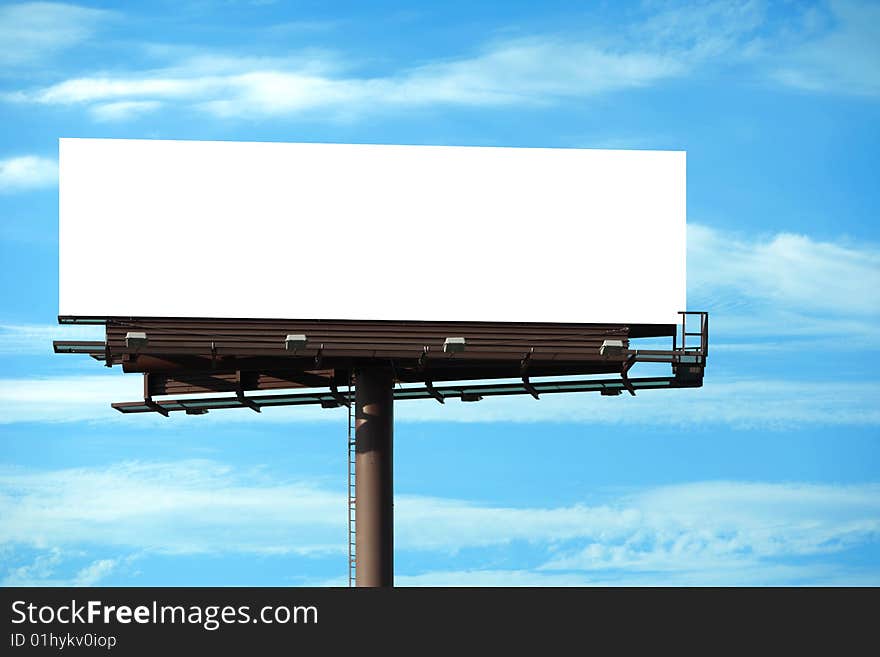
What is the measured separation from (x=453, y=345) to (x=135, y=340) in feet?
25.2

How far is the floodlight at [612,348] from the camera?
39.2 metres

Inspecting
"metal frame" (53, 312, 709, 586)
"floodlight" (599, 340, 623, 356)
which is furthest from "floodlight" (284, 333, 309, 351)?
"floodlight" (599, 340, 623, 356)

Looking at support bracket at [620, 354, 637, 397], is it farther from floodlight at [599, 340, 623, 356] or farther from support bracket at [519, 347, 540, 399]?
support bracket at [519, 347, 540, 399]

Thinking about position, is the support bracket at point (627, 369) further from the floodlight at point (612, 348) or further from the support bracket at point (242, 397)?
the support bracket at point (242, 397)

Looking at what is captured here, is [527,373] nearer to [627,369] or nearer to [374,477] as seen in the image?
[627,369]

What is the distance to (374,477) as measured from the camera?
40281 millimetres

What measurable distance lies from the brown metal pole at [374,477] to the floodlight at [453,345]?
7.97 ft

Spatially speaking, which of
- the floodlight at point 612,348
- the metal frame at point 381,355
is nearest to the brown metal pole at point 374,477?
the metal frame at point 381,355

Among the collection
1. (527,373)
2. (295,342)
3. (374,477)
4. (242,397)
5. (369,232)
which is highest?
(369,232)

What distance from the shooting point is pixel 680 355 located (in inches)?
1561

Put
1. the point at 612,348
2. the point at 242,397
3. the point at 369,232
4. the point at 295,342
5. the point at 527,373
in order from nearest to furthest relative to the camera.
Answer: the point at 295,342 < the point at 612,348 < the point at 369,232 < the point at 527,373 < the point at 242,397

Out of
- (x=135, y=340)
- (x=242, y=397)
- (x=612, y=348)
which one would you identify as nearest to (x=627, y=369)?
(x=612, y=348)

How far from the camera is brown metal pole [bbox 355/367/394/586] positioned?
4000cm
